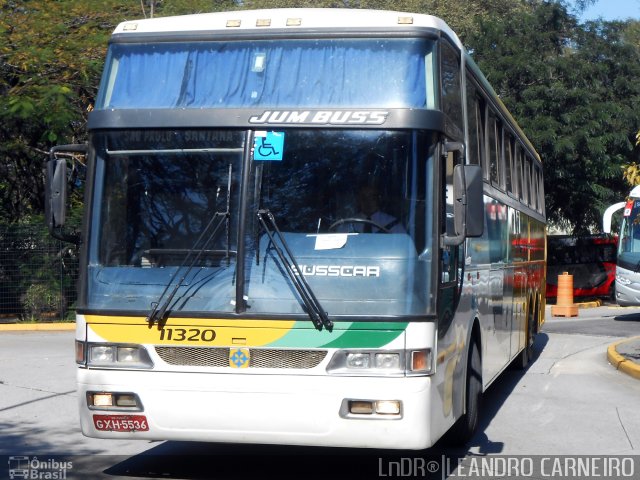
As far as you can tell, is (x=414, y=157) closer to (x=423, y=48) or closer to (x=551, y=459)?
(x=423, y=48)

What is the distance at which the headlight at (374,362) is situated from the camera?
6.38 meters

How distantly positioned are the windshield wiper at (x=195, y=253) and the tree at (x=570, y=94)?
81.5 ft

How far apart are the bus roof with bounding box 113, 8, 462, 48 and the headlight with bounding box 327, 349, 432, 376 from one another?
2323 mm

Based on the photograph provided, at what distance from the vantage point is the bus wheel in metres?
8.39

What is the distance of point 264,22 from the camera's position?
718 cm

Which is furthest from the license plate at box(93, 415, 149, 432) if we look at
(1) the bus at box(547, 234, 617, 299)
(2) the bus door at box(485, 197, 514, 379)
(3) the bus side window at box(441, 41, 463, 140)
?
(1) the bus at box(547, 234, 617, 299)

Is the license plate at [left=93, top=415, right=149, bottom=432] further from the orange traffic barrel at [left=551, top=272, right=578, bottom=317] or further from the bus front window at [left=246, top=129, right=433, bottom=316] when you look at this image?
the orange traffic barrel at [left=551, top=272, right=578, bottom=317]

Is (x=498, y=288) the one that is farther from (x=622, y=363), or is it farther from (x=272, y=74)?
(x=622, y=363)

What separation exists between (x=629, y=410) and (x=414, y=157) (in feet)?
18.8

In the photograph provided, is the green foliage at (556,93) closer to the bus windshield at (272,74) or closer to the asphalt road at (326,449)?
the asphalt road at (326,449)

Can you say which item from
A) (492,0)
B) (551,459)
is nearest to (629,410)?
(551,459)

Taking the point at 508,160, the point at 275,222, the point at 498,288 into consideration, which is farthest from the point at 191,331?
the point at 508,160

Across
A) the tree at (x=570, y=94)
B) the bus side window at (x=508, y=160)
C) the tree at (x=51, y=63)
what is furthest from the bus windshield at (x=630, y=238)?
the bus side window at (x=508, y=160)

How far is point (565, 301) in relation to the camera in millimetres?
26422
